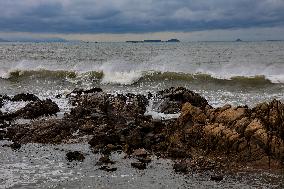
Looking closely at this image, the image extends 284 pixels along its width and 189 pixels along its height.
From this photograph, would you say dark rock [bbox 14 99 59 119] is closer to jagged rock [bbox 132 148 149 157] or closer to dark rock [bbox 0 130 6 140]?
dark rock [bbox 0 130 6 140]

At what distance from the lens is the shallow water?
40.1ft

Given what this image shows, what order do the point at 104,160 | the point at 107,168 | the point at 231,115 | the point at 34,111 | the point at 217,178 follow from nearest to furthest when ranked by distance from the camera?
the point at 217,178 → the point at 107,168 → the point at 104,160 → the point at 231,115 → the point at 34,111

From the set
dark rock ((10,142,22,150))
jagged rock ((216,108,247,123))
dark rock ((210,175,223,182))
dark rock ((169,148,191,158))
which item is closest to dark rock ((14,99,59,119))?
dark rock ((10,142,22,150))

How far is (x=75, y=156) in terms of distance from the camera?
14.8 m

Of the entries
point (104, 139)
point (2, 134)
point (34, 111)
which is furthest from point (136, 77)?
point (104, 139)

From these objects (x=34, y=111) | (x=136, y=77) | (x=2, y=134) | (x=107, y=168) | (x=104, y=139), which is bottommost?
(x=136, y=77)

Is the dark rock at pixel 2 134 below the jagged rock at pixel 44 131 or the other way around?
below

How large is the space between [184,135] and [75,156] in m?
3.92

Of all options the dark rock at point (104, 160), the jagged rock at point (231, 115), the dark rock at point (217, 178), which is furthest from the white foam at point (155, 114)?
the dark rock at point (217, 178)

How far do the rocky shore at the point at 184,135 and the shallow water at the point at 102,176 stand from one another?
388 mm

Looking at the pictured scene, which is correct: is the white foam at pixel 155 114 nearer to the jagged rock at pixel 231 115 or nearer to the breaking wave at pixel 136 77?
the jagged rock at pixel 231 115

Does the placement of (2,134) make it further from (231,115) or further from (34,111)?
(231,115)

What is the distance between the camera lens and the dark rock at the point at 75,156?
48.3ft

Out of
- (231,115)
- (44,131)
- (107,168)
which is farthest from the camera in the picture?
(44,131)
